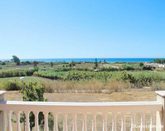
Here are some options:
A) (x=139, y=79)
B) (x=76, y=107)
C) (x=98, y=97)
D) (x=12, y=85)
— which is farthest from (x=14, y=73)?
(x=76, y=107)

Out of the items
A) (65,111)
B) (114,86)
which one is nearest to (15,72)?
(114,86)

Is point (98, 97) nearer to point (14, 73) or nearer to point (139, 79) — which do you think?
point (139, 79)

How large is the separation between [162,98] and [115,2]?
24.5ft

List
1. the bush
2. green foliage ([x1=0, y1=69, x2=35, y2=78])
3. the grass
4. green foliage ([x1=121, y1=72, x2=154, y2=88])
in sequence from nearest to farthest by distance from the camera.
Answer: the grass, the bush, green foliage ([x1=121, y1=72, x2=154, y2=88]), green foliage ([x1=0, y1=69, x2=35, y2=78])

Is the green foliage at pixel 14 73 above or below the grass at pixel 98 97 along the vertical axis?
above

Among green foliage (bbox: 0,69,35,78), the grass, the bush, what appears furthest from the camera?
green foliage (bbox: 0,69,35,78)

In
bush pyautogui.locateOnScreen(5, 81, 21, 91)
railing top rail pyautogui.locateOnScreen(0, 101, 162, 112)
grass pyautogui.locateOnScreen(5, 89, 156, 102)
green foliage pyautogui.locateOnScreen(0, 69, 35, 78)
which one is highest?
railing top rail pyautogui.locateOnScreen(0, 101, 162, 112)

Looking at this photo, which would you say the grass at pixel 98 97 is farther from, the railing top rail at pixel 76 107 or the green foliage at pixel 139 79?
the railing top rail at pixel 76 107

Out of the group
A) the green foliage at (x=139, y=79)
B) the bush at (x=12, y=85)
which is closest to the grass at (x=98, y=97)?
the bush at (x=12, y=85)

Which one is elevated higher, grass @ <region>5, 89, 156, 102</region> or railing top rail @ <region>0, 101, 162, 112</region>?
railing top rail @ <region>0, 101, 162, 112</region>

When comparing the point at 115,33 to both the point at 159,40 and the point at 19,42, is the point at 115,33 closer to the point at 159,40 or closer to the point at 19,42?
the point at 159,40

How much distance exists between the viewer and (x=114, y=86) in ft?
32.8

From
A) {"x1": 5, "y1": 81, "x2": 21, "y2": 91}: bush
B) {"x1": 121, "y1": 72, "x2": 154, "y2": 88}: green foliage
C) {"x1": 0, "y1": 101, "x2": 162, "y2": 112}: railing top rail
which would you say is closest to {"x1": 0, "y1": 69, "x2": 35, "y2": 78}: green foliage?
{"x1": 5, "y1": 81, "x2": 21, "y2": 91}: bush

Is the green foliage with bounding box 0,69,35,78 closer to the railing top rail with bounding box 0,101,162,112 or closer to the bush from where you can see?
the bush
